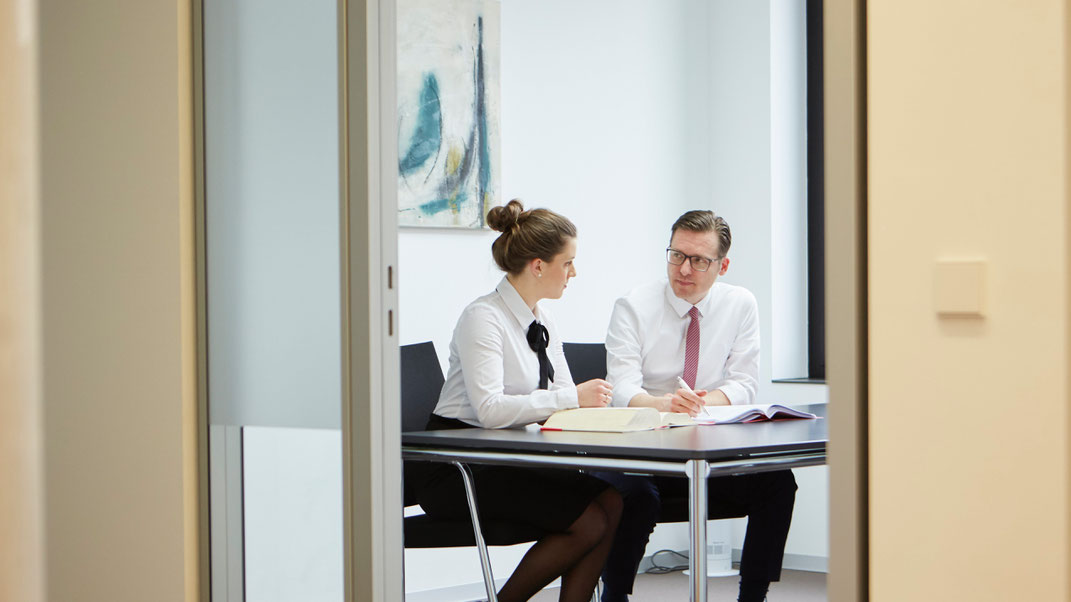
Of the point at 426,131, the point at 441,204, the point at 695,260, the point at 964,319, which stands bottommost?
the point at 964,319

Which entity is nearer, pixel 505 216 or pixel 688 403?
pixel 688 403

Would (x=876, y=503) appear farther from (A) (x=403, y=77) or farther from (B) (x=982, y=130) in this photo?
(A) (x=403, y=77)

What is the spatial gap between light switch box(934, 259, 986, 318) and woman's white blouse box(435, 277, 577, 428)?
1524 millimetres

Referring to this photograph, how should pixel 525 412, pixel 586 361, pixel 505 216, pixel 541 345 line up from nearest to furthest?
pixel 525 412 → pixel 541 345 → pixel 505 216 → pixel 586 361

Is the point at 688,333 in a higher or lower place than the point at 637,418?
higher

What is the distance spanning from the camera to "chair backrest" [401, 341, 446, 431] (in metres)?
3.06

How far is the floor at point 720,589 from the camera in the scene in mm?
4039

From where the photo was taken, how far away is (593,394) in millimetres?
2867

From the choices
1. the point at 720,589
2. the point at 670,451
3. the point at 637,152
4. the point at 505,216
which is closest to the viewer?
the point at 670,451

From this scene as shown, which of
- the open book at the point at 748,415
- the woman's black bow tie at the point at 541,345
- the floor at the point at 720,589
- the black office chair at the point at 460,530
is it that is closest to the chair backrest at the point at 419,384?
the black office chair at the point at 460,530

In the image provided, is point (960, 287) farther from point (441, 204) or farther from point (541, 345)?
point (441, 204)

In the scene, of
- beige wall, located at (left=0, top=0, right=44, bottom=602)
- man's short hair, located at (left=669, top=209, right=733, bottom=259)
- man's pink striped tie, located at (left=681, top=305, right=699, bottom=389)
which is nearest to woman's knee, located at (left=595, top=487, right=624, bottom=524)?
man's pink striped tie, located at (left=681, top=305, right=699, bottom=389)

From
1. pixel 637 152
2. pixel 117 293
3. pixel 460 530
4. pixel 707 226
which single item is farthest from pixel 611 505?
pixel 637 152

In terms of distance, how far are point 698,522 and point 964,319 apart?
96 centimetres
